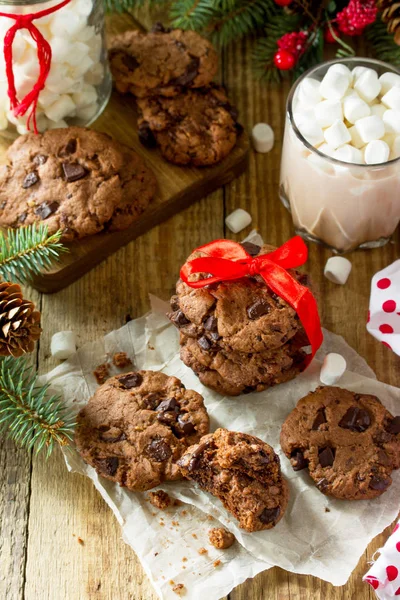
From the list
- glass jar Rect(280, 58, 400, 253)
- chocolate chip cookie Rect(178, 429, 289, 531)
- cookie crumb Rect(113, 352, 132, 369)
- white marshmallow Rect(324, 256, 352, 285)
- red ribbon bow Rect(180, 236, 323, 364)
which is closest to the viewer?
chocolate chip cookie Rect(178, 429, 289, 531)

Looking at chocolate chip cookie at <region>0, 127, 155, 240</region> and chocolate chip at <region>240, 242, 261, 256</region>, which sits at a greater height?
chocolate chip cookie at <region>0, 127, 155, 240</region>

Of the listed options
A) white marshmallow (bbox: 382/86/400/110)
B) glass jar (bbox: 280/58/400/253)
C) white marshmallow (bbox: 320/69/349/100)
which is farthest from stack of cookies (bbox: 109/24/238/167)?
white marshmallow (bbox: 382/86/400/110)

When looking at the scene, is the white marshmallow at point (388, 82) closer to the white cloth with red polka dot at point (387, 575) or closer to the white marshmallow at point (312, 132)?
the white marshmallow at point (312, 132)

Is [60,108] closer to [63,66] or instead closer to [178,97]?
[63,66]

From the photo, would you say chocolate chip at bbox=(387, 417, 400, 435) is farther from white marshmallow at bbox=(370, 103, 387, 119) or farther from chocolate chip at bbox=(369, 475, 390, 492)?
white marshmallow at bbox=(370, 103, 387, 119)

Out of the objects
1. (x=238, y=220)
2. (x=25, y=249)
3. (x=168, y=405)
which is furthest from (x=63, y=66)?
(x=168, y=405)

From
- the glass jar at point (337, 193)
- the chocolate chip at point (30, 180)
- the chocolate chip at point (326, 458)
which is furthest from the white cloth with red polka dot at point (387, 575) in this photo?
the chocolate chip at point (30, 180)
